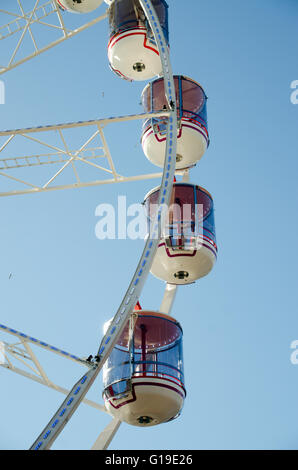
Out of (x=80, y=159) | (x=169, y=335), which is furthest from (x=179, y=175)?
(x=169, y=335)

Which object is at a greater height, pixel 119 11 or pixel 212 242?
pixel 119 11

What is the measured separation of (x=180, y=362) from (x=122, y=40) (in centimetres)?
672

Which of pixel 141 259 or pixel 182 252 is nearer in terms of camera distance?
pixel 141 259

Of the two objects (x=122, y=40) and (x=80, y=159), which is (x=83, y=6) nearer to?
(x=122, y=40)

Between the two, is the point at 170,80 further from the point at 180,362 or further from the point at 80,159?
the point at 180,362

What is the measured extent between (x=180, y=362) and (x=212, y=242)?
2254 mm

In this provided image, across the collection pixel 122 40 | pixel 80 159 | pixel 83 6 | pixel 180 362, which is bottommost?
pixel 180 362

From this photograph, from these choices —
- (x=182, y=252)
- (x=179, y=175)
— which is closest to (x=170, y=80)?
(x=179, y=175)

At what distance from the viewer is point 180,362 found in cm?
1071
